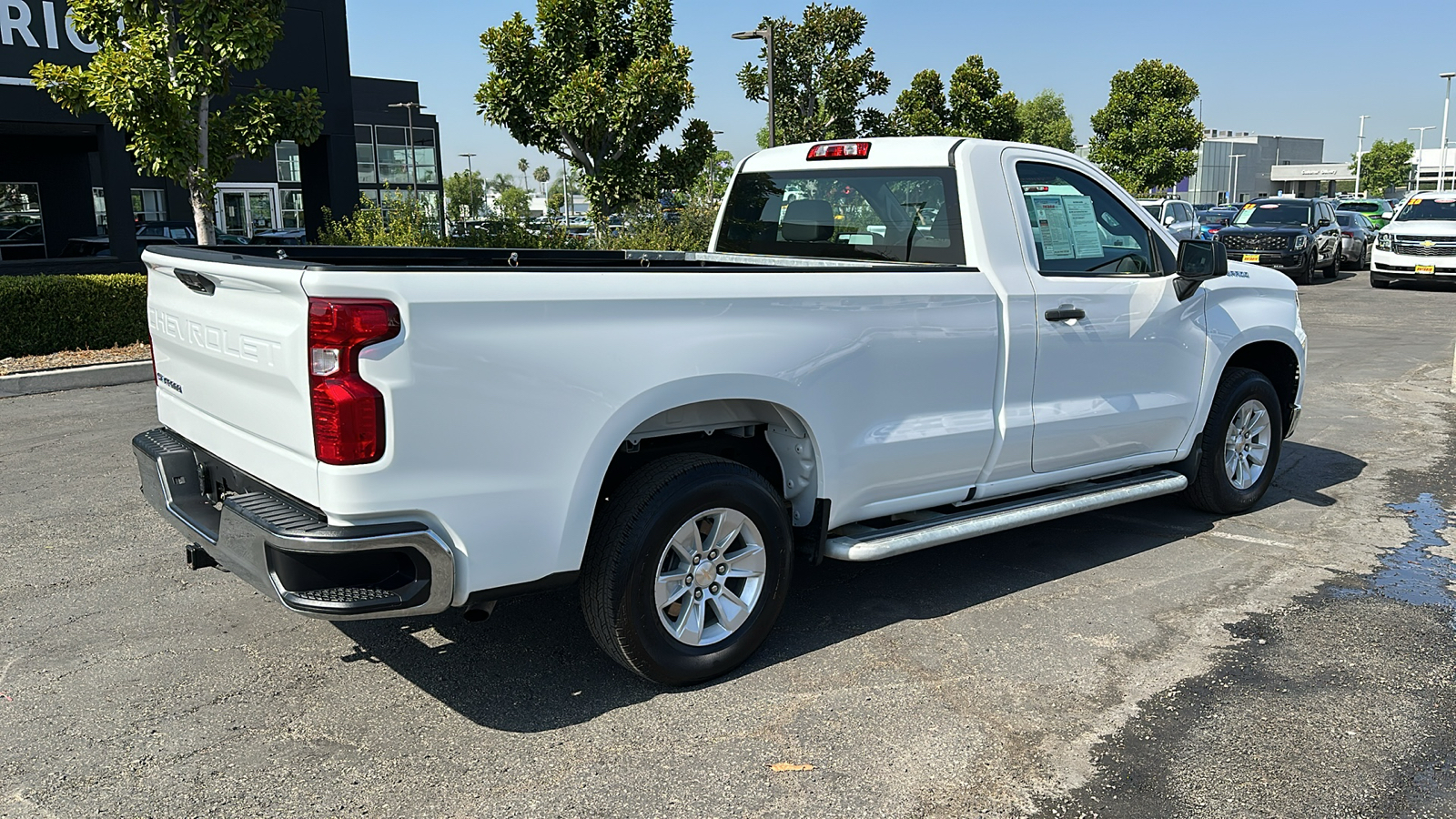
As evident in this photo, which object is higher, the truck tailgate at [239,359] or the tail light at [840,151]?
the tail light at [840,151]

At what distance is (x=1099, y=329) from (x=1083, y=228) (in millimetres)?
514

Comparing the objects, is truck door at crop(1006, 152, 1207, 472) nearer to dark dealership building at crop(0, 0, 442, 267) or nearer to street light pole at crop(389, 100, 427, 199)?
dark dealership building at crop(0, 0, 442, 267)

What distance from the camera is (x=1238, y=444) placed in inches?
241

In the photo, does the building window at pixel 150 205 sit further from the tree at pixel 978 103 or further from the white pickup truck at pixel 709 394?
the white pickup truck at pixel 709 394

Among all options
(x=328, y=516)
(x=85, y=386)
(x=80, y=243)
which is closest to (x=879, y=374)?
(x=328, y=516)

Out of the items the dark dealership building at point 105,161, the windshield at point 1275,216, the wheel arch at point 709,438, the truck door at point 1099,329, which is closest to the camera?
the wheel arch at point 709,438

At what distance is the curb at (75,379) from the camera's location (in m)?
10.0

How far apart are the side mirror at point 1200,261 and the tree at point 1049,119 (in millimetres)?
83445

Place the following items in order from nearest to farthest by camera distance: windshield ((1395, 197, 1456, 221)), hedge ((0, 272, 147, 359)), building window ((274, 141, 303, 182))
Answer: hedge ((0, 272, 147, 359))
windshield ((1395, 197, 1456, 221))
building window ((274, 141, 303, 182))

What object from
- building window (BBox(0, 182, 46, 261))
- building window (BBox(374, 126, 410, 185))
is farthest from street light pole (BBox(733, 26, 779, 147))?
building window (BBox(374, 126, 410, 185))

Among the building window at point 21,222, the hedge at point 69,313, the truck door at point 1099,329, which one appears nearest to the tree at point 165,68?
the hedge at point 69,313

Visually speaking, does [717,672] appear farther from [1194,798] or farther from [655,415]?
[1194,798]

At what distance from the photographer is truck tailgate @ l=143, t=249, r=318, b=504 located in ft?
10.6

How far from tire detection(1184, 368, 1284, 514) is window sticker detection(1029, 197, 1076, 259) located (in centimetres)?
144
